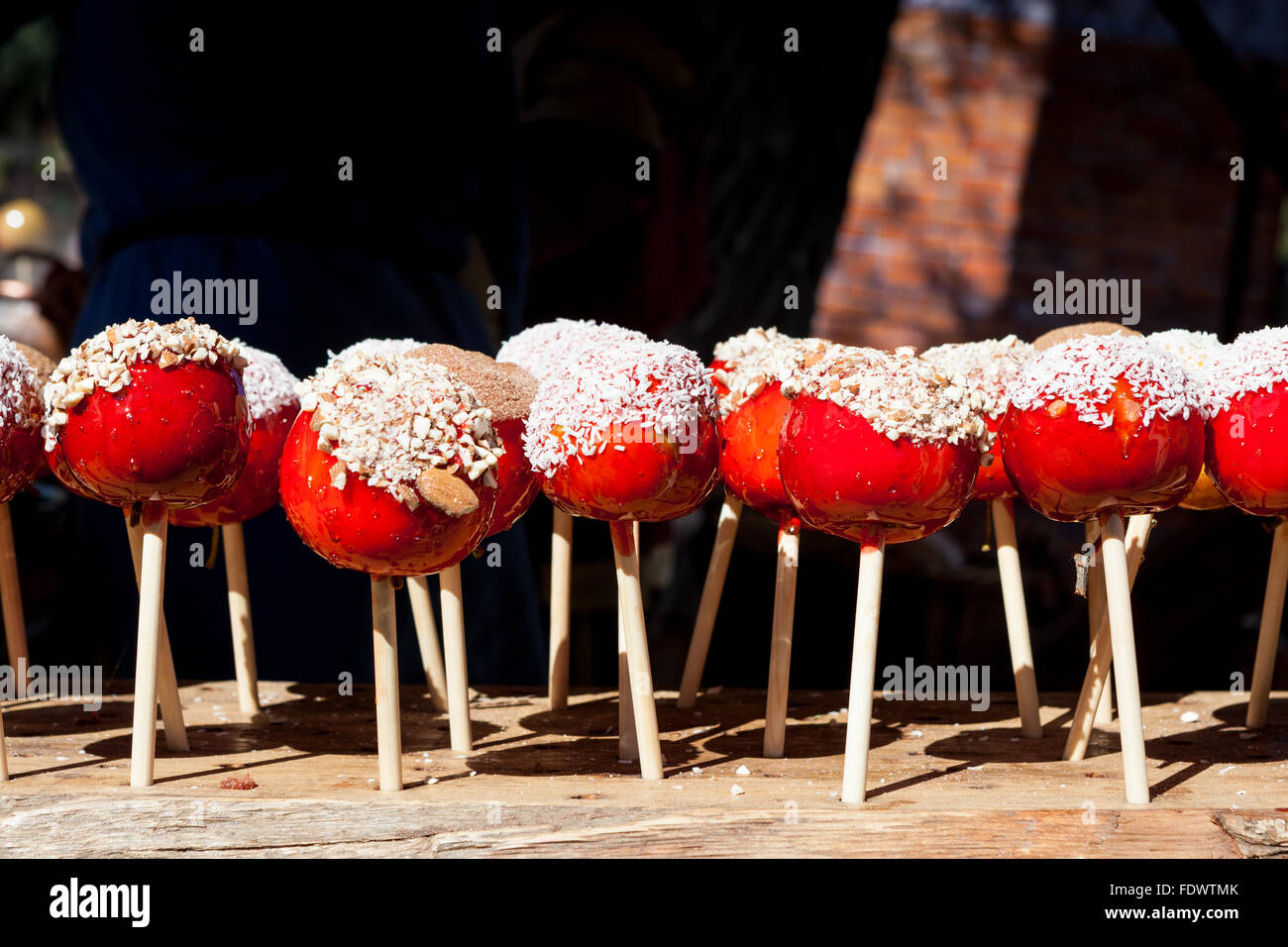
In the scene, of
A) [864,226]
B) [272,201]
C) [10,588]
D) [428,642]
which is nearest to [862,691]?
[428,642]

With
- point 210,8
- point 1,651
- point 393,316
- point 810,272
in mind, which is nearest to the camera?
point 210,8

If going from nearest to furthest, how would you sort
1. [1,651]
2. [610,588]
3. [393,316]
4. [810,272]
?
[393,316] → [1,651] → [610,588] → [810,272]

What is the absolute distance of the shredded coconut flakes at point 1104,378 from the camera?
1.28 metres

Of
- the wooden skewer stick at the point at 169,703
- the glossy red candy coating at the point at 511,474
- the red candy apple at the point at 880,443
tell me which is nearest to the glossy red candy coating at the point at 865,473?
the red candy apple at the point at 880,443

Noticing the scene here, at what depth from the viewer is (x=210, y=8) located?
86.7 inches

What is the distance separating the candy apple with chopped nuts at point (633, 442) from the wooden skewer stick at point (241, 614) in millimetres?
580

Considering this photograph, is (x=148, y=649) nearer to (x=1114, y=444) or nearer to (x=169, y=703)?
(x=169, y=703)

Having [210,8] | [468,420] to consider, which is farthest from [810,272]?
[468,420]

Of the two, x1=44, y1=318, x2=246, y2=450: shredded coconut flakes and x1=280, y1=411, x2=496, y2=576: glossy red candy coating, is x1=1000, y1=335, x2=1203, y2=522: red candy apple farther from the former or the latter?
x1=44, y1=318, x2=246, y2=450: shredded coconut flakes

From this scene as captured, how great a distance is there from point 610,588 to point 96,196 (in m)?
1.48

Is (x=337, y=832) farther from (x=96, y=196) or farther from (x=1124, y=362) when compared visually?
(x=96, y=196)

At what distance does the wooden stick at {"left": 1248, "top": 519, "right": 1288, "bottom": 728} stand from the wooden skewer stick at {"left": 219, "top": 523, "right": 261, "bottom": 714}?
1448 millimetres

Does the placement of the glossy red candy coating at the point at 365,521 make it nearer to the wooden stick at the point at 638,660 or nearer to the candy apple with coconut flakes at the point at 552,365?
the wooden stick at the point at 638,660

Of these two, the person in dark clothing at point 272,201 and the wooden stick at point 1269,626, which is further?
the person in dark clothing at point 272,201
